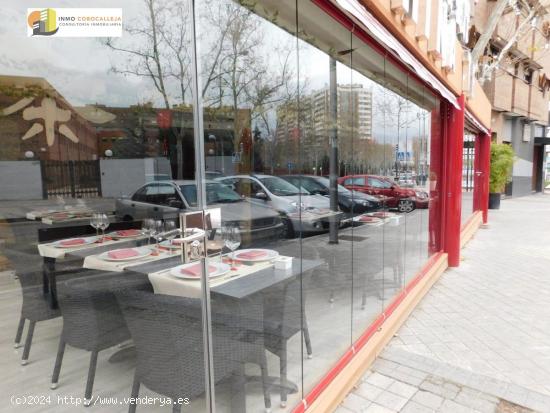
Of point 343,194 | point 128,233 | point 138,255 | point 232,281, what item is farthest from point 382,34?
point 128,233

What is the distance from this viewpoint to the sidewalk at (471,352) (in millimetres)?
2248

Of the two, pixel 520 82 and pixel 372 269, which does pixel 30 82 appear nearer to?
pixel 372 269

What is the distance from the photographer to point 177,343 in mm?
1576

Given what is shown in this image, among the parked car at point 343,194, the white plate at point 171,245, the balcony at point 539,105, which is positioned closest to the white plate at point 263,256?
the white plate at point 171,245

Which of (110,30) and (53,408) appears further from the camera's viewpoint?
(53,408)

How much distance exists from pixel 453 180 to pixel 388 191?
2.25m

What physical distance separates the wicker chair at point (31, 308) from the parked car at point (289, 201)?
1.48 metres

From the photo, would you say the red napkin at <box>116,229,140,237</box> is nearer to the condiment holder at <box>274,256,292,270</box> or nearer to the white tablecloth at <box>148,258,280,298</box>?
the white tablecloth at <box>148,258,280,298</box>

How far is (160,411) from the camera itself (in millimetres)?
1773

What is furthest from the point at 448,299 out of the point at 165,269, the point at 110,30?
the point at 110,30

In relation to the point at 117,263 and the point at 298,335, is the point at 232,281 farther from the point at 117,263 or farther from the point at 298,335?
the point at 117,263

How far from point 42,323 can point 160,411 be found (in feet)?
3.94

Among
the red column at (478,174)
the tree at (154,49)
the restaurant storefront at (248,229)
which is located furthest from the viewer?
the red column at (478,174)

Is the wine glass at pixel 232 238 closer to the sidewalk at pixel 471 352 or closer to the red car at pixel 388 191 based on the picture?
the red car at pixel 388 191
